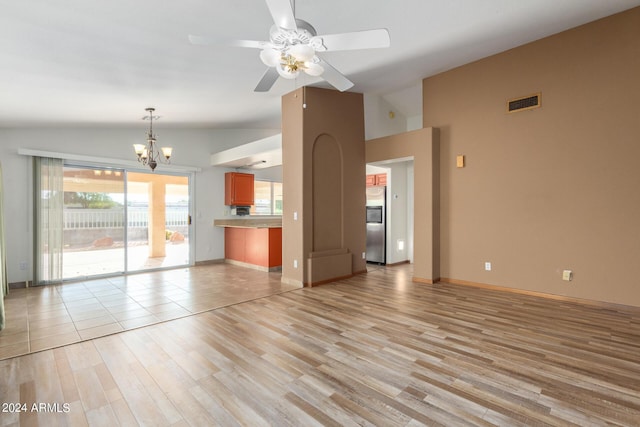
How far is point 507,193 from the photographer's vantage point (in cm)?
473

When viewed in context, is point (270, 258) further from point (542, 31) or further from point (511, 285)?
point (542, 31)

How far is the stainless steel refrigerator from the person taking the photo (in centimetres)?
720

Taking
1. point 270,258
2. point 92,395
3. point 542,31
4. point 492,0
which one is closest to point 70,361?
point 92,395

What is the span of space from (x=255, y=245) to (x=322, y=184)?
2413 millimetres

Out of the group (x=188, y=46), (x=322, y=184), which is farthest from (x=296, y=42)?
(x=322, y=184)

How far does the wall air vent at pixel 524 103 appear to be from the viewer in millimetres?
4431

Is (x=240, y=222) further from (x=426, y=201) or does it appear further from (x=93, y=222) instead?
(x=426, y=201)

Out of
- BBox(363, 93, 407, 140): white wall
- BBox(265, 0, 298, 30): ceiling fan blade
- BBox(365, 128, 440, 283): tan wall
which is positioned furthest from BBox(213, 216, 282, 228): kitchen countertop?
BBox(265, 0, 298, 30): ceiling fan blade

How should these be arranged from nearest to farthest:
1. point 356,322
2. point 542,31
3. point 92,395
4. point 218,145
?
point 92,395 < point 356,322 < point 542,31 < point 218,145

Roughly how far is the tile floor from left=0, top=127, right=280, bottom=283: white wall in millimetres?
977

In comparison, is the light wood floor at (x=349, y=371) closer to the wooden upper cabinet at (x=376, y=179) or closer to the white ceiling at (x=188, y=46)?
the white ceiling at (x=188, y=46)

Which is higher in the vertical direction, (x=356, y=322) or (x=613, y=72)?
(x=613, y=72)

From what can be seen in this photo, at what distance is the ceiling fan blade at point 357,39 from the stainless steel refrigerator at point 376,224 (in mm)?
5053

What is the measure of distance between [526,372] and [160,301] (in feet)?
14.1
